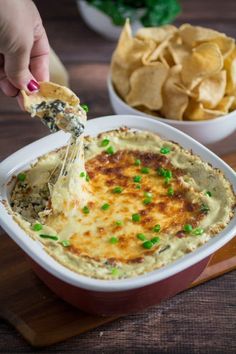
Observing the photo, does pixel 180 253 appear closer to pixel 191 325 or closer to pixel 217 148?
pixel 191 325

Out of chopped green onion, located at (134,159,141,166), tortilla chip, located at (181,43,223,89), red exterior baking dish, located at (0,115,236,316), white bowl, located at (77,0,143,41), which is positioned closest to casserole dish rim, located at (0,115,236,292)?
red exterior baking dish, located at (0,115,236,316)

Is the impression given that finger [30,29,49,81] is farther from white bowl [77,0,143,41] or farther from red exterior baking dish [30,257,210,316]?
white bowl [77,0,143,41]

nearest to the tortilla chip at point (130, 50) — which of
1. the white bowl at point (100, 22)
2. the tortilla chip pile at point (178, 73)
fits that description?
the tortilla chip pile at point (178, 73)

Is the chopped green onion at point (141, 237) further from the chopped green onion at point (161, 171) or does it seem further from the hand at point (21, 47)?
the hand at point (21, 47)

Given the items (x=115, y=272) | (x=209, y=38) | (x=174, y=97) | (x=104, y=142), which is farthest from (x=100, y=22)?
(x=115, y=272)

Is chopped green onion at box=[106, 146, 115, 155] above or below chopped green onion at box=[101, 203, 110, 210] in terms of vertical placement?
below

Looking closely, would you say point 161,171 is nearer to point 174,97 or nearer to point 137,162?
point 137,162

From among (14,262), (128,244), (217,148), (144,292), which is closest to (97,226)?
(128,244)
